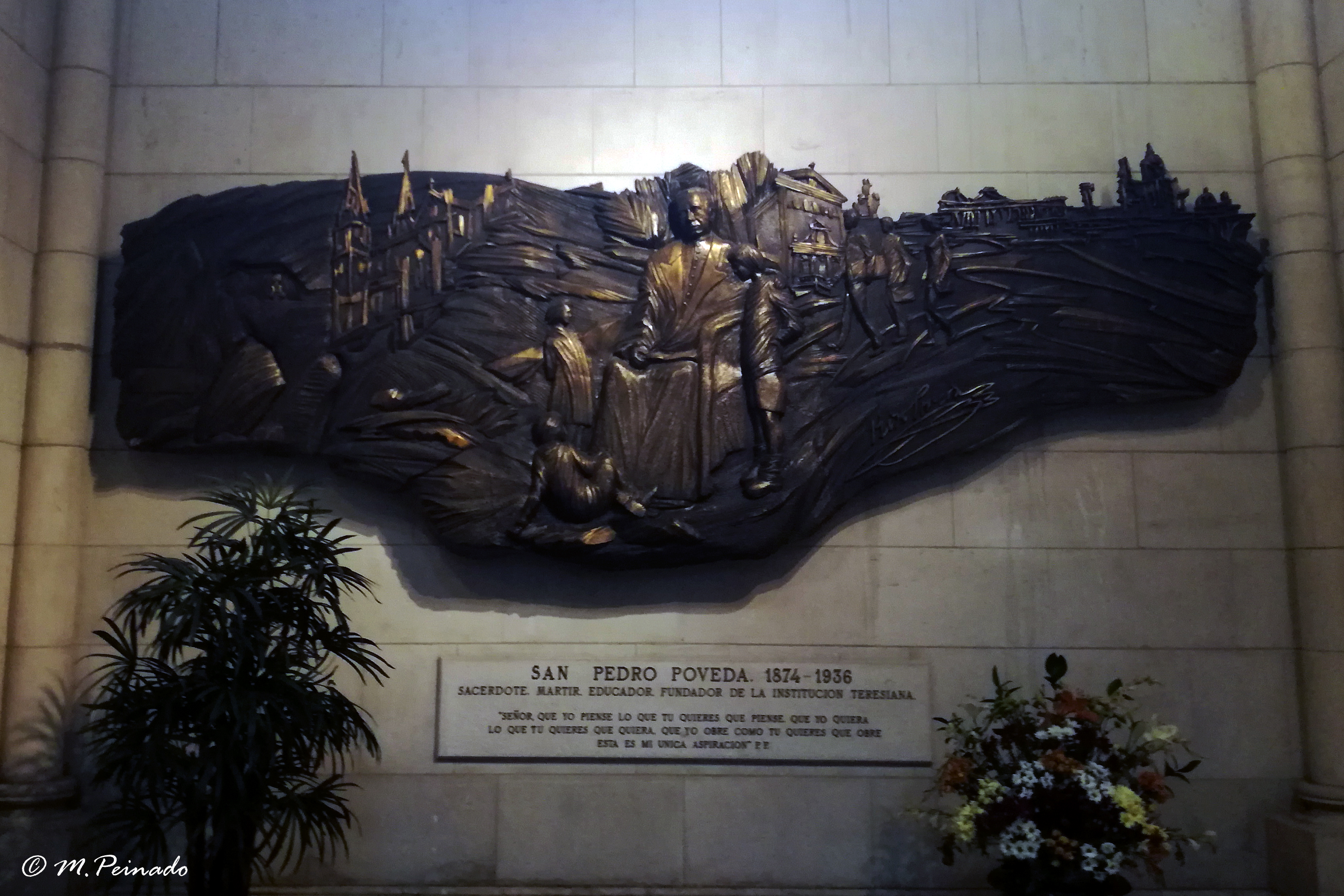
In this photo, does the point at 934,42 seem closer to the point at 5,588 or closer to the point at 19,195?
the point at 19,195

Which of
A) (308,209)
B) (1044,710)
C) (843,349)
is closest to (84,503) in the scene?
(308,209)

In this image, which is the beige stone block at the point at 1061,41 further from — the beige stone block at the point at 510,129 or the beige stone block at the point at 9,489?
the beige stone block at the point at 9,489

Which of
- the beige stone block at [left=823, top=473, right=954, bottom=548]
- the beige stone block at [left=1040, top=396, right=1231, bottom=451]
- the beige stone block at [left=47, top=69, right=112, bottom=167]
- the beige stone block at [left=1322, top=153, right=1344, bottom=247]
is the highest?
the beige stone block at [left=47, top=69, right=112, bottom=167]

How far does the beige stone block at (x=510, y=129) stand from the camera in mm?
6027

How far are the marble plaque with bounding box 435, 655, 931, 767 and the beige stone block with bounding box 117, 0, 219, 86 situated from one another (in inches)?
149

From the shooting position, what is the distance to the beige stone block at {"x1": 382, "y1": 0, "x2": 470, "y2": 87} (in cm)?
611

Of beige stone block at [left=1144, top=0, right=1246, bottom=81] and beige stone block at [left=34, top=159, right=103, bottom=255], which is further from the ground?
beige stone block at [left=1144, top=0, right=1246, bottom=81]

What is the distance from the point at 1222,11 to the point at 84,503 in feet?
23.3

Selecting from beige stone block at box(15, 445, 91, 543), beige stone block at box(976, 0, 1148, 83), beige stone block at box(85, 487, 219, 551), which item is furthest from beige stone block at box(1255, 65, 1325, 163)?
beige stone block at box(15, 445, 91, 543)

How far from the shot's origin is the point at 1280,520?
570cm

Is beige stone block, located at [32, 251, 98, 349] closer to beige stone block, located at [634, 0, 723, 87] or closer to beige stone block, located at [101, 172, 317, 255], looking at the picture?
beige stone block, located at [101, 172, 317, 255]

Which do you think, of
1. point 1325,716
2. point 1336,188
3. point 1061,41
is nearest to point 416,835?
point 1325,716

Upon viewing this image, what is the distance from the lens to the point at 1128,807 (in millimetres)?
4430

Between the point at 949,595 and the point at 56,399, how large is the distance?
16.0 feet
